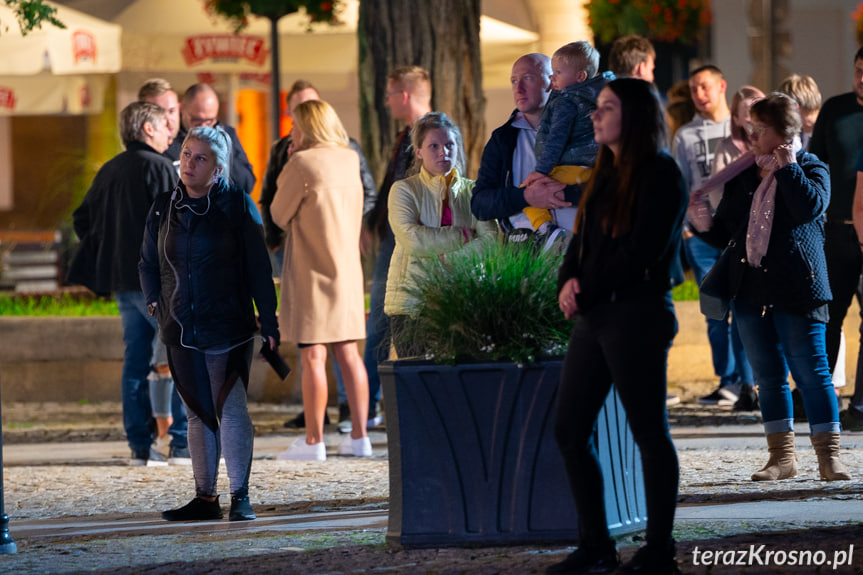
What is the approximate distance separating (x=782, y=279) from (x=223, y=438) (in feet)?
8.34

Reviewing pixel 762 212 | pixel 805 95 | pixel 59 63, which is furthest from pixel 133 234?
pixel 59 63

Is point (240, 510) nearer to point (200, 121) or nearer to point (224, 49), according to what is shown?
point (200, 121)

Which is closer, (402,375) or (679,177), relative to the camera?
(679,177)

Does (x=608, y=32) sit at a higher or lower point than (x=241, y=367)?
higher

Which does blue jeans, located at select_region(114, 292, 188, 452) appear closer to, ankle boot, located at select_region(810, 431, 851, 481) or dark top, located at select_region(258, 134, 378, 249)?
dark top, located at select_region(258, 134, 378, 249)

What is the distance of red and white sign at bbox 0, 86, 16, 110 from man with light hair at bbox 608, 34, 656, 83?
8361mm

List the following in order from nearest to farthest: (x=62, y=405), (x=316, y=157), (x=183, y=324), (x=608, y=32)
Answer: (x=183, y=324)
(x=316, y=157)
(x=62, y=405)
(x=608, y=32)

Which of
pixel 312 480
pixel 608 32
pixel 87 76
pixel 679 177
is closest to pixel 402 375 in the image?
pixel 679 177

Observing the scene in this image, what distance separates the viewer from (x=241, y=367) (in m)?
6.50

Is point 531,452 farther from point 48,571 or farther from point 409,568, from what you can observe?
point 48,571

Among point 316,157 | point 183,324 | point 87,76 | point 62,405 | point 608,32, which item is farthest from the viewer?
point 608,32

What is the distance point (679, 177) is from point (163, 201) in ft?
8.61

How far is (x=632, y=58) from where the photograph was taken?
9.65m

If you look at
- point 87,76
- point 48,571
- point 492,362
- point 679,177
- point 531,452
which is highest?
point 87,76
